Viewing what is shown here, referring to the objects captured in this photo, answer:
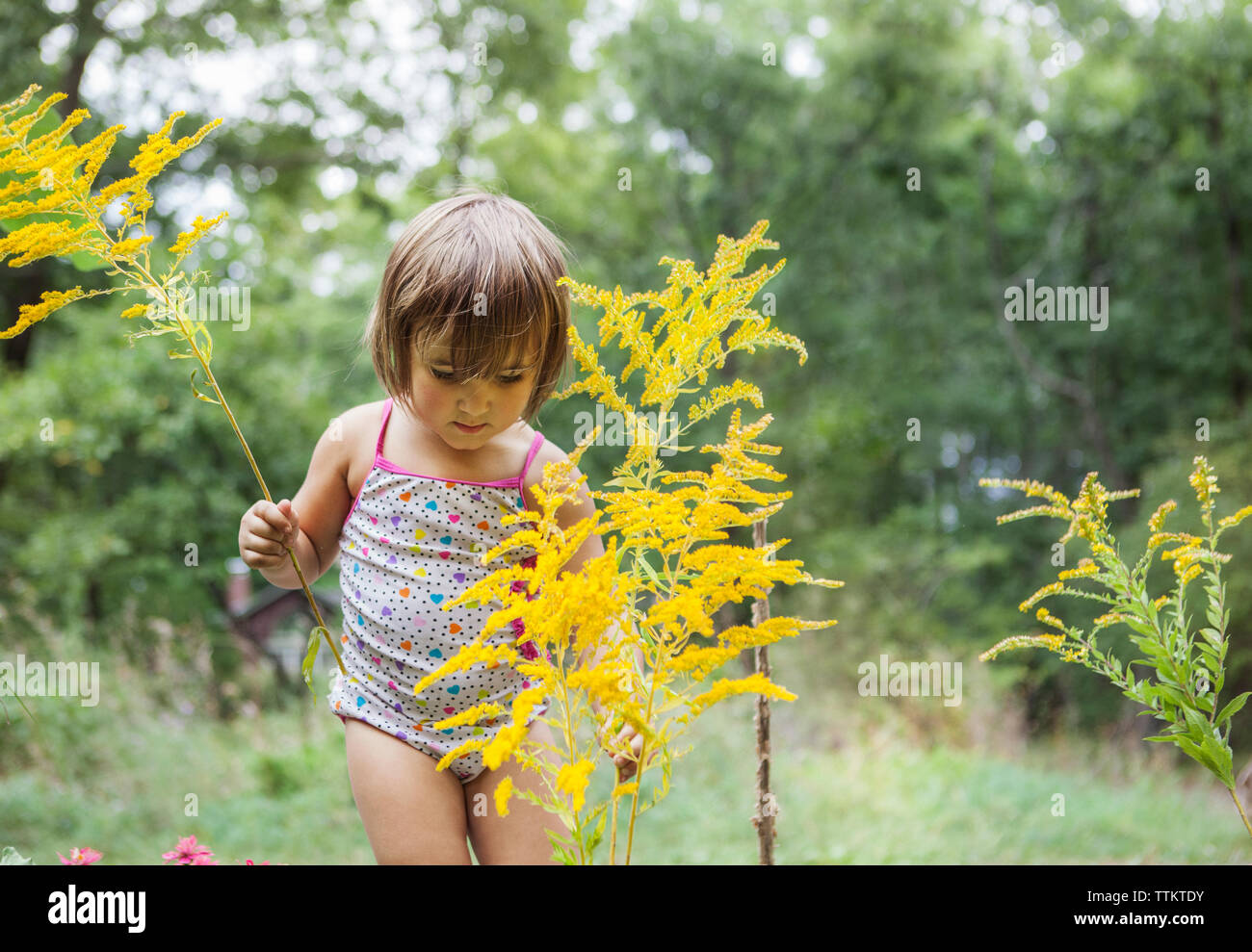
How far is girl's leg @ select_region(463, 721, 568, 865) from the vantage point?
1698 mm

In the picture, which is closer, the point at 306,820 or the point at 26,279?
the point at 306,820

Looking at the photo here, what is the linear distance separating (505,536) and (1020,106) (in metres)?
10.9

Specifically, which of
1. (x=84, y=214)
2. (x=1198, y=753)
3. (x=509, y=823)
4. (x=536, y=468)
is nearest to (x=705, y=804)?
(x=509, y=823)

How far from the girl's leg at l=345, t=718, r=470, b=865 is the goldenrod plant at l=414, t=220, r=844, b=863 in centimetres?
38

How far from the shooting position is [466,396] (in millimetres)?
1552

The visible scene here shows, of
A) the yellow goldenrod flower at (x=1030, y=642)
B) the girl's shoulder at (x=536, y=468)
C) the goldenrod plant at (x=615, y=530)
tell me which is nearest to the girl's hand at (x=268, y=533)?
the goldenrod plant at (x=615, y=530)

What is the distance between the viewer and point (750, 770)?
20.7ft

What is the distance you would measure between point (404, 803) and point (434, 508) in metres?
0.49

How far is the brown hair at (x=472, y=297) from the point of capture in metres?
1.53

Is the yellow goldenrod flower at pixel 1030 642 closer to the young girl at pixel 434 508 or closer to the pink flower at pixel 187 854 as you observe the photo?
the young girl at pixel 434 508
